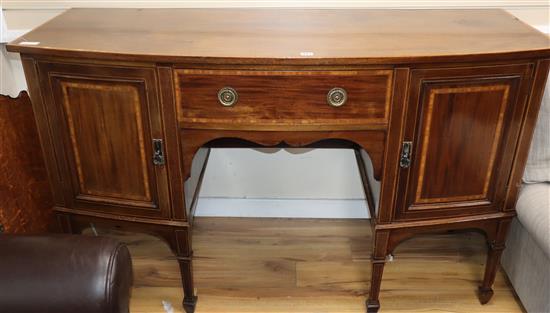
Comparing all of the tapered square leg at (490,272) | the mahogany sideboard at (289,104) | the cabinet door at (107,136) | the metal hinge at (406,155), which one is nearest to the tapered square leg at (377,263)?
the mahogany sideboard at (289,104)

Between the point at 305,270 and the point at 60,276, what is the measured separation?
3.19 feet

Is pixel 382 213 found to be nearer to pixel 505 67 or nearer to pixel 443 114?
pixel 443 114

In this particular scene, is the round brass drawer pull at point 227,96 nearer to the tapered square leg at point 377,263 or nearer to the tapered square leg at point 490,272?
the tapered square leg at point 377,263

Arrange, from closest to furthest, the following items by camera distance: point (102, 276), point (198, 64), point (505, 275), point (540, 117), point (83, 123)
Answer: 1. point (102, 276)
2. point (198, 64)
3. point (83, 123)
4. point (540, 117)
5. point (505, 275)

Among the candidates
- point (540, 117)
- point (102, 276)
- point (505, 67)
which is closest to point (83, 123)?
point (102, 276)

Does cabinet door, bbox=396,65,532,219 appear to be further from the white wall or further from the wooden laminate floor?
the white wall

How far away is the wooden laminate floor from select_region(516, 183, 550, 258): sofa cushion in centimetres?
38

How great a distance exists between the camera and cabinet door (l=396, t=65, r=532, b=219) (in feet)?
3.93

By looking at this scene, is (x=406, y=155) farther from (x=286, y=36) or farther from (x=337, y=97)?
(x=286, y=36)

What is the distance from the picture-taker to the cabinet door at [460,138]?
3.93 feet

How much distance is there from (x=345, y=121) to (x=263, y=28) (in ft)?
1.13

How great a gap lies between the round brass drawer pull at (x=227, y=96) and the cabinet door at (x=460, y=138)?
1.31 ft

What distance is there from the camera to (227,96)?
1202mm

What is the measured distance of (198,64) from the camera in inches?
45.8
